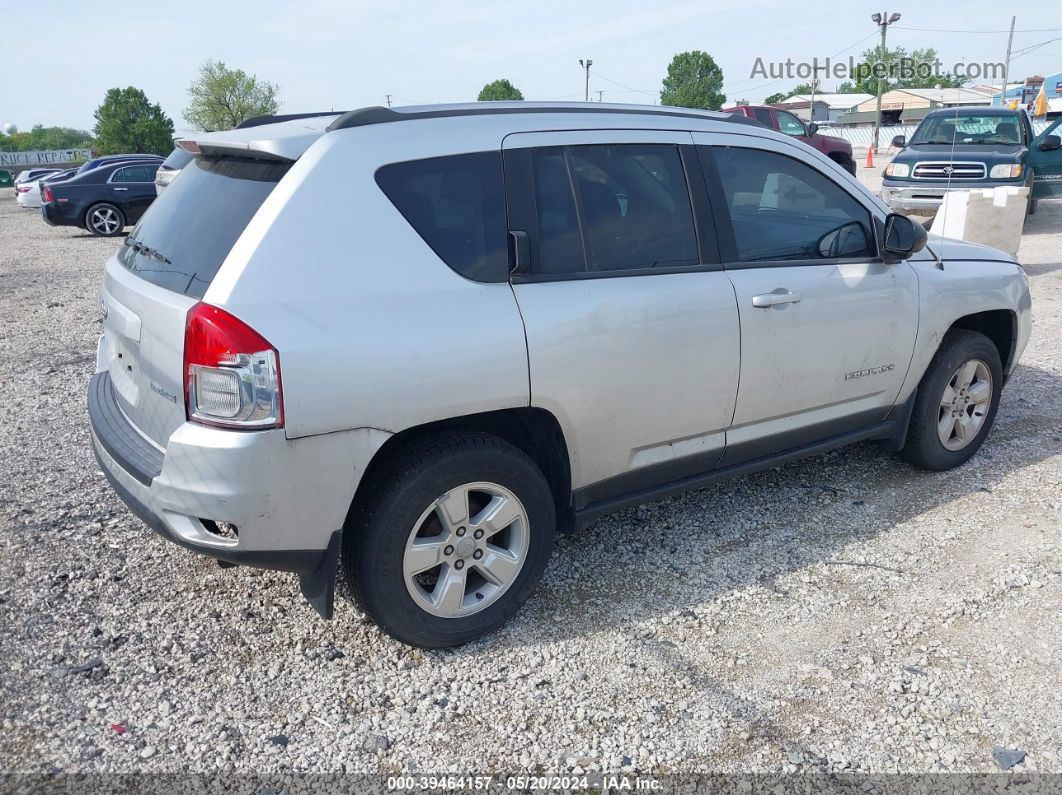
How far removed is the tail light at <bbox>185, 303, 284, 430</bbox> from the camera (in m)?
2.57

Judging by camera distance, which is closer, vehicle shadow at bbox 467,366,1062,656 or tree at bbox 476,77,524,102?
vehicle shadow at bbox 467,366,1062,656

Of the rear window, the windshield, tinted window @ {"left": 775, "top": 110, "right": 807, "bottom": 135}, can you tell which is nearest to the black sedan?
tinted window @ {"left": 775, "top": 110, "right": 807, "bottom": 135}

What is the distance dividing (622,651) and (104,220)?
725 inches

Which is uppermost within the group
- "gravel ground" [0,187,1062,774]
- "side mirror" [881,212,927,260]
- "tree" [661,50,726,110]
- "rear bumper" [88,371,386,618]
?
"tree" [661,50,726,110]

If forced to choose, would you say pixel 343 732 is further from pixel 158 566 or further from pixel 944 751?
pixel 944 751

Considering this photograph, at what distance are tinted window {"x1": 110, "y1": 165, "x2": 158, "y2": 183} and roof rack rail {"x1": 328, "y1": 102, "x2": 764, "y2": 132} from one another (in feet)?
56.9

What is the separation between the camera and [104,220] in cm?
1831

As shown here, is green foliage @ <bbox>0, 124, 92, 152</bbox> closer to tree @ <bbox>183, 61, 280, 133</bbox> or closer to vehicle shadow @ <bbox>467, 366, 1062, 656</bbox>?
tree @ <bbox>183, 61, 280, 133</bbox>

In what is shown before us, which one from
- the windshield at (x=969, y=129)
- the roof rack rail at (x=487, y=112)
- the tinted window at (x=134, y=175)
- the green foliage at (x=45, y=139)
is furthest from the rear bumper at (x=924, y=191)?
the green foliage at (x=45, y=139)

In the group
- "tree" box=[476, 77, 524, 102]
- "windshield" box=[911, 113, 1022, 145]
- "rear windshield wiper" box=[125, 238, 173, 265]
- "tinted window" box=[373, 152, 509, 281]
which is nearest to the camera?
"tinted window" box=[373, 152, 509, 281]

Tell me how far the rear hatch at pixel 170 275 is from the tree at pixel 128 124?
274 ft

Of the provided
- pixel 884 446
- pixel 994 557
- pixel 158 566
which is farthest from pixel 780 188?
pixel 158 566

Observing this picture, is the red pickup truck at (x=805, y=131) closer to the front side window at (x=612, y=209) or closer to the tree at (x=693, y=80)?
the front side window at (x=612, y=209)

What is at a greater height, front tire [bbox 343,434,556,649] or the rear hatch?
the rear hatch
